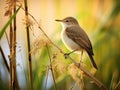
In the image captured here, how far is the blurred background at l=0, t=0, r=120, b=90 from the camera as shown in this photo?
1.32 metres

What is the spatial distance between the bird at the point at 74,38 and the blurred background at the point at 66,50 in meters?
0.06

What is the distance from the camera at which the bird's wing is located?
1240 millimetres

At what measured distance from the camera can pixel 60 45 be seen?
4.39ft

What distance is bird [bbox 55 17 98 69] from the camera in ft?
4.09

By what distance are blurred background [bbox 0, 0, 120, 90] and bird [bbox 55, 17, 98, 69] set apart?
0.06 meters

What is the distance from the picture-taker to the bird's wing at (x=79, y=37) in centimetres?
124

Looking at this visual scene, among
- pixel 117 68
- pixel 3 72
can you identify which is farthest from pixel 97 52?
pixel 3 72

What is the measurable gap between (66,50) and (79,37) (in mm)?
93

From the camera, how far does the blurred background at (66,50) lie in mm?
1321

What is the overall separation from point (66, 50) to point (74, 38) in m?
0.08

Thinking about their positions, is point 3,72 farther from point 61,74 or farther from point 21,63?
point 61,74

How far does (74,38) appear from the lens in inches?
49.5

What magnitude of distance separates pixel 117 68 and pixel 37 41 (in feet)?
1.05

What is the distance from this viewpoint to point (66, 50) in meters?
1.32
